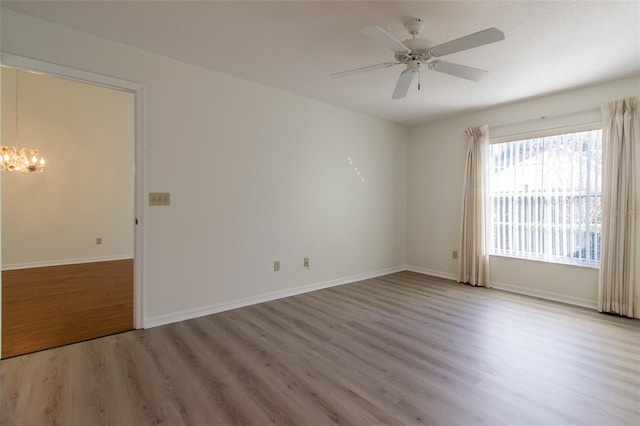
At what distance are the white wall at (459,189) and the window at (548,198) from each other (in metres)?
0.20

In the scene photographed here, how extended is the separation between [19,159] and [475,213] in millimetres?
7146

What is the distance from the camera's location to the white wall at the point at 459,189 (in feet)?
11.9

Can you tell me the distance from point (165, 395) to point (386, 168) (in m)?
4.49

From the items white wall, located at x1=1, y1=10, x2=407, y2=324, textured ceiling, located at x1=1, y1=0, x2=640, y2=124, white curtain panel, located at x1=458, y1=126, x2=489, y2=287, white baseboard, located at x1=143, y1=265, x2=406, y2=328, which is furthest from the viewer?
white curtain panel, located at x1=458, y1=126, x2=489, y2=287

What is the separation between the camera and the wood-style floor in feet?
5.62

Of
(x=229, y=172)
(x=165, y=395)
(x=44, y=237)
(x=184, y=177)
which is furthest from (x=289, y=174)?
(x=44, y=237)

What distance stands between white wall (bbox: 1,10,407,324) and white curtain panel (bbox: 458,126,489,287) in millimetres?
1534

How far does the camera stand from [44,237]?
529 centimetres

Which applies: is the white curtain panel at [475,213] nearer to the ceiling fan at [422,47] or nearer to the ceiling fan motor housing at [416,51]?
the ceiling fan at [422,47]

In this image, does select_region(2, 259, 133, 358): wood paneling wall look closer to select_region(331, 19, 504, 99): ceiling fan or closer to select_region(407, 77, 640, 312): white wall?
select_region(331, 19, 504, 99): ceiling fan

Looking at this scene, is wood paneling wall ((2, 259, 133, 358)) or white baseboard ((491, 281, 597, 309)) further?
white baseboard ((491, 281, 597, 309))

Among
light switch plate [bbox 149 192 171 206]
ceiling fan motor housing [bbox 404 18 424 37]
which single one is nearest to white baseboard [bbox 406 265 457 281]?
ceiling fan motor housing [bbox 404 18 424 37]

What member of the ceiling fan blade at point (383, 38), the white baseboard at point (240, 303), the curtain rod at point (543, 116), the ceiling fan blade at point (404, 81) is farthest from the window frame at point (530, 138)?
the ceiling fan blade at point (383, 38)

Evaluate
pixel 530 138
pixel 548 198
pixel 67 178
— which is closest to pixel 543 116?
pixel 530 138
